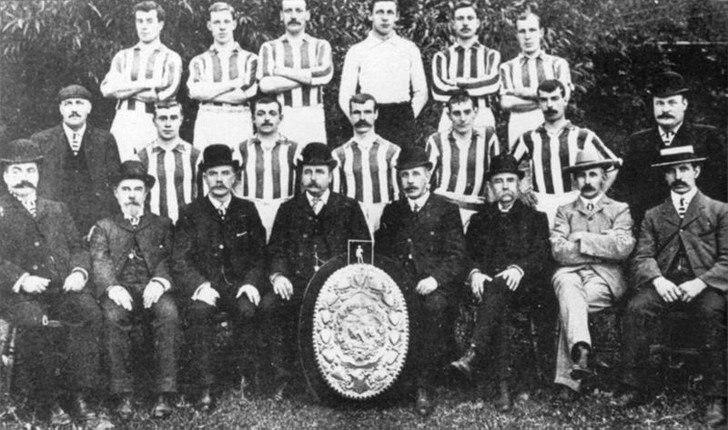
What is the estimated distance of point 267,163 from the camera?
707 centimetres

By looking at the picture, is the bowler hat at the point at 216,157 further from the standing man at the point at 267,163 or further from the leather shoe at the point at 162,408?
the leather shoe at the point at 162,408

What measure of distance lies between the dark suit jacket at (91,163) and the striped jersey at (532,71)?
2834mm

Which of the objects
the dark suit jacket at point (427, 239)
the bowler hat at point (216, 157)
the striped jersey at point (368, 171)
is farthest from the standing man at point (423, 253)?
the bowler hat at point (216, 157)

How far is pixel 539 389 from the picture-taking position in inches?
266

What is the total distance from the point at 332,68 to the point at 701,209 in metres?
2.76

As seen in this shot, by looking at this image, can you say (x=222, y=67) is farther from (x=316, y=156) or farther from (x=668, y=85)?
(x=668, y=85)

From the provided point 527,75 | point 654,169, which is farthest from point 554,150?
point 654,169

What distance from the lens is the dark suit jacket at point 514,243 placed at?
6797 millimetres

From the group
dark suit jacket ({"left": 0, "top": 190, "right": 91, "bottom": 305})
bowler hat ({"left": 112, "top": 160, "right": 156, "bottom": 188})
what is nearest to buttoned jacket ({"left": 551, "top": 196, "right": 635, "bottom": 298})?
bowler hat ({"left": 112, "top": 160, "right": 156, "bottom": 188})

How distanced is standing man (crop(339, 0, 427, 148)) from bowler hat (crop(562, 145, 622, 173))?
1.16 metres

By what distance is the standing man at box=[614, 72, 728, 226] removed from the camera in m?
6.88

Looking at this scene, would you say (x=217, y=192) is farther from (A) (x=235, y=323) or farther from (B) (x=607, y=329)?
(B) (x=607, y=329)

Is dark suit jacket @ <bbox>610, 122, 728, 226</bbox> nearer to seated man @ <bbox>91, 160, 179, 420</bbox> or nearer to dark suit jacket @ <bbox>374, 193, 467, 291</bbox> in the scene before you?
dark suit jacket @ <bbox>374, 193, 467, 291</bbox>

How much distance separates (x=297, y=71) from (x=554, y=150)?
1915 millimetres
